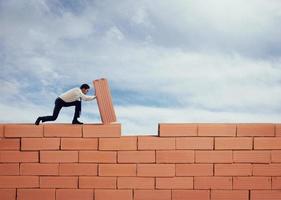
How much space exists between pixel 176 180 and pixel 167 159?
319mm

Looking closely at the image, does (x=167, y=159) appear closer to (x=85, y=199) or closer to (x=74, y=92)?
(x=85, y=199)

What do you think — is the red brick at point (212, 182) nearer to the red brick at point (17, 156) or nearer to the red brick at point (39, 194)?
the red brick at point (39, 194)

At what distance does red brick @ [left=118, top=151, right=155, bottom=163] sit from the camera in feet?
18.5

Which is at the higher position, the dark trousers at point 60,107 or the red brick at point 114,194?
the dark trousers at point 60,107

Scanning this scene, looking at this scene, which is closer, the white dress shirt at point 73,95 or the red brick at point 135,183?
the red brick at point 135,183

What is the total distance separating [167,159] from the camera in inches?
Answer: 221

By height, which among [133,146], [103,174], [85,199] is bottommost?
[85,199]

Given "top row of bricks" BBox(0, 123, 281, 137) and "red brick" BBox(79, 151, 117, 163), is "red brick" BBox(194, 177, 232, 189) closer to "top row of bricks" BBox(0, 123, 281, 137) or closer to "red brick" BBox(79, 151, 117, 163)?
"top row of bricks" BBox(0, 123, 281, 137)

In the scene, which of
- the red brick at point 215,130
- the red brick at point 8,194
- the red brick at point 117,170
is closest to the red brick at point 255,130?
the red brick at point 215,130

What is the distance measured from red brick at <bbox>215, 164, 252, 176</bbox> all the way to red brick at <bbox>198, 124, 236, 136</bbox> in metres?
0.45

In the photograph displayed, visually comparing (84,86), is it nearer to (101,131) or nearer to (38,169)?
(101,131)

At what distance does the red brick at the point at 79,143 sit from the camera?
5.66 metres

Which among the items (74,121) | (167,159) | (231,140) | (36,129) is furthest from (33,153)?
(231,140)

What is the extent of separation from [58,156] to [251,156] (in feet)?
8.91
